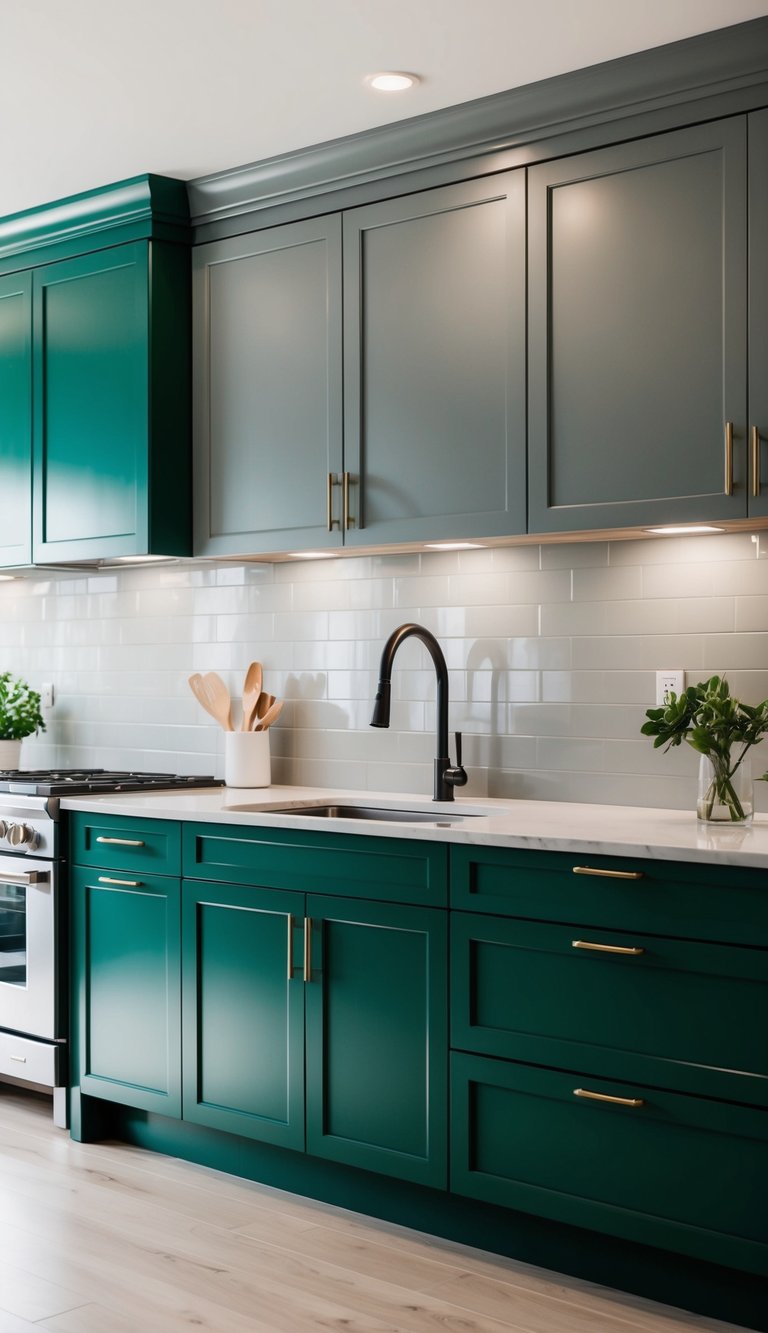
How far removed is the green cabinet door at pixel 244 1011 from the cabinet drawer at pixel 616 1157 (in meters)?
0.48

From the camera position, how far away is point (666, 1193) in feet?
8.23

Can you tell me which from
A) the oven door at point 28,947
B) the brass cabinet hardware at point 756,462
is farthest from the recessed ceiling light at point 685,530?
the oven door at point 28,947

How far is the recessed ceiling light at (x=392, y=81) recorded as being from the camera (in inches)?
121

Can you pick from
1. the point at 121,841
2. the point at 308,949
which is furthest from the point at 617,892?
the point at 121,841

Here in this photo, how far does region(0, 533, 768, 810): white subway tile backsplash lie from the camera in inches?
126

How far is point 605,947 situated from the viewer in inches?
102

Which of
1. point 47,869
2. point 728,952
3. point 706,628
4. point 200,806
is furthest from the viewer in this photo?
point 47,869

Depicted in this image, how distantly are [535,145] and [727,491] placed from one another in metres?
0.95

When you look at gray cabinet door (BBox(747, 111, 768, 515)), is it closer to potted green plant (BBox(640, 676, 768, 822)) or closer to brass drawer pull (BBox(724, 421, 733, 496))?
brass drawer pull (BBox(724, 421, 733, 496))

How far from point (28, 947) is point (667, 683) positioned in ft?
6.03

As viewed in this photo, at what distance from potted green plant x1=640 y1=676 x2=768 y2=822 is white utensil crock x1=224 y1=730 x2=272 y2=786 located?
1.33 metres

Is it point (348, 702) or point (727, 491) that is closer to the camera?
point (727, 491)

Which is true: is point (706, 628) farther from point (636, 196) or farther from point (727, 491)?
point (636, 196)

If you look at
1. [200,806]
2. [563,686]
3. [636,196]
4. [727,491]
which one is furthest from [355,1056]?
[636,196]
